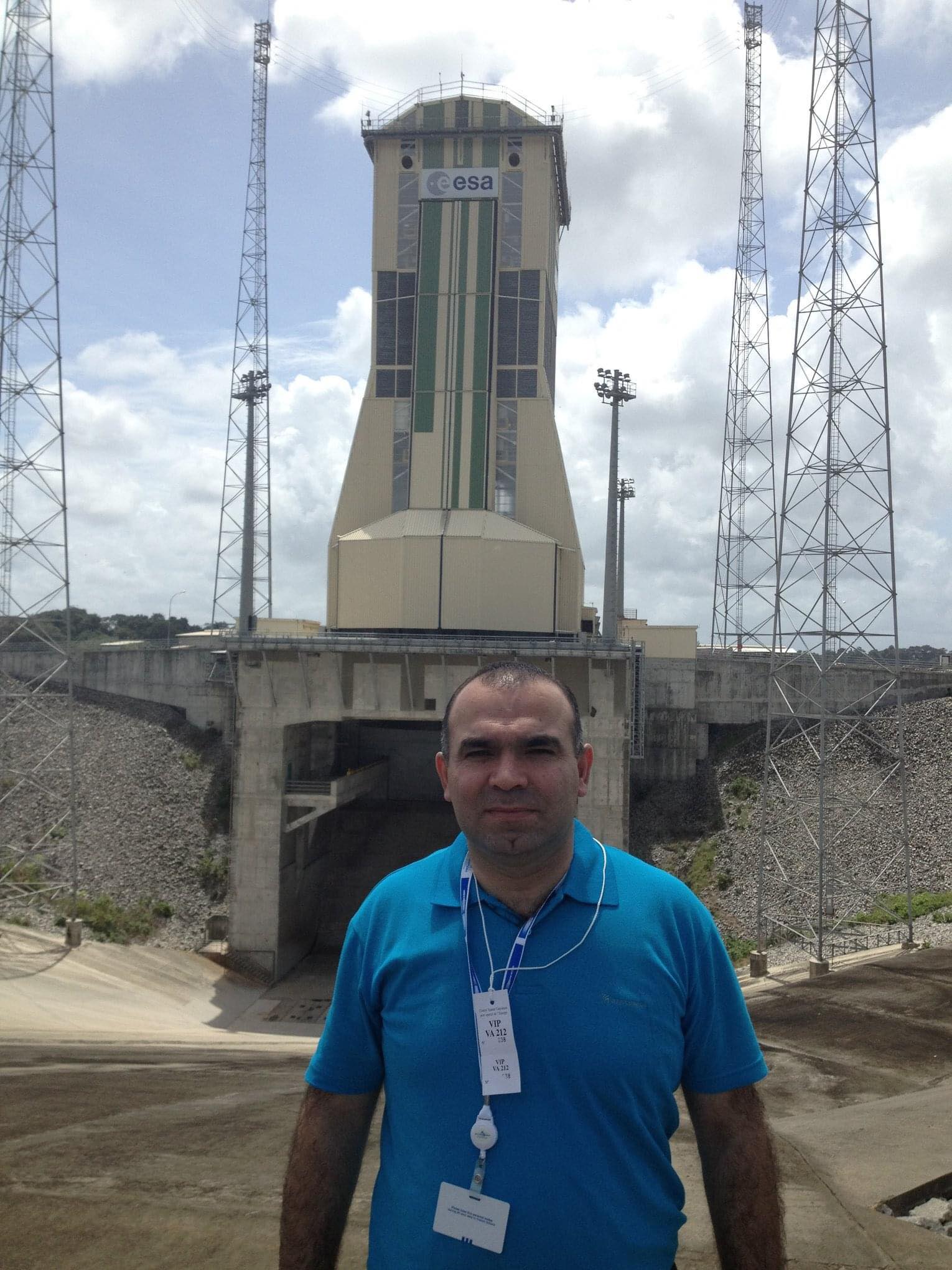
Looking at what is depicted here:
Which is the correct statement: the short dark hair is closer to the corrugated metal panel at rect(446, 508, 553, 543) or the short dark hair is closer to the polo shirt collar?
the polo shirt collar

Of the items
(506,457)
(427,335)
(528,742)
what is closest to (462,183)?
(427,335)

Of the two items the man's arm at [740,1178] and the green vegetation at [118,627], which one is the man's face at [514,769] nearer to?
the man's arm at [740,1178]

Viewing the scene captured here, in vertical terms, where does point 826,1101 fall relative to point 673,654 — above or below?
below

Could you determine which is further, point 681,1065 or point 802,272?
point 802,272

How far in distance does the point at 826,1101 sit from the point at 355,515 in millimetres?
24759

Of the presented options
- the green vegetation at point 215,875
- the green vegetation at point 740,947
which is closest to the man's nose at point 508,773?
the green vegetation at point 740,947

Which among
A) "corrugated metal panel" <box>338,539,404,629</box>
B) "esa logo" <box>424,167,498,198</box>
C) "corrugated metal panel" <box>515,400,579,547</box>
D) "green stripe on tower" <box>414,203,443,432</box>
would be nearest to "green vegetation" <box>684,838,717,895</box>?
"corrugated metal panel" <box>515,400,579,547</box>

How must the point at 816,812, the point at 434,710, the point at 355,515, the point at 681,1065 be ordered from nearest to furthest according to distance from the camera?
the point at 681,1065, the point at 434,710, the point at 816,812, the point at 355,515

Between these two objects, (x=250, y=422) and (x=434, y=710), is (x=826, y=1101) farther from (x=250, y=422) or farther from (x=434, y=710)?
(x=250, y=422)

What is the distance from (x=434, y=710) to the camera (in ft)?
84.2

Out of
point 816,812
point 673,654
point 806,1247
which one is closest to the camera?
point 806,1247

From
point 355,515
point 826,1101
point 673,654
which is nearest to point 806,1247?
point 826,1101

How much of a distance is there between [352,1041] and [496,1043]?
479mm

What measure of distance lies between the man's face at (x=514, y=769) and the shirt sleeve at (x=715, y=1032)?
0.50 metres
